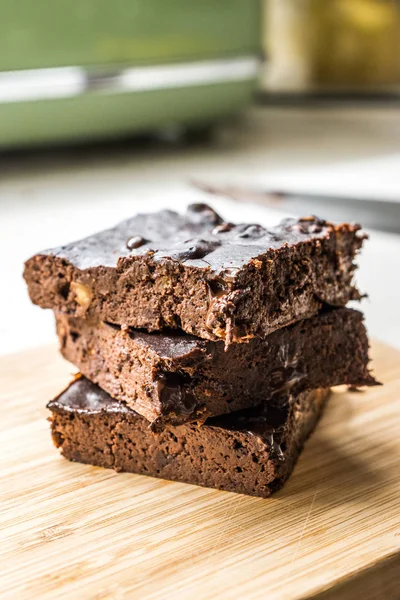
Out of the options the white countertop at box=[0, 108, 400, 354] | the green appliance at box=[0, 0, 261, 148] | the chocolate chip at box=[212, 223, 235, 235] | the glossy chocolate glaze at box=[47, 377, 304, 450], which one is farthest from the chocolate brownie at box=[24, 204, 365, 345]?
the green appliance at box=[0, 0, 261, 148]

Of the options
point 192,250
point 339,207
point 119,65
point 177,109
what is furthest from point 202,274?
point 177,109

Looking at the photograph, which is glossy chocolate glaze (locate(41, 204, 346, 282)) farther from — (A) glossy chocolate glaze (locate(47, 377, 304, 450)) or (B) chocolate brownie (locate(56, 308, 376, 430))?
(A) glossy chocolate glaze (locate(47, 377, 304, 450))

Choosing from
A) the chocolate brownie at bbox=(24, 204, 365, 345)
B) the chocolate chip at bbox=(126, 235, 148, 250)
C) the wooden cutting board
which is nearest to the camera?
the wooden cutting board

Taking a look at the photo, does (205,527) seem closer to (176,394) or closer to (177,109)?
(176,394)

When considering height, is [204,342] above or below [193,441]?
above

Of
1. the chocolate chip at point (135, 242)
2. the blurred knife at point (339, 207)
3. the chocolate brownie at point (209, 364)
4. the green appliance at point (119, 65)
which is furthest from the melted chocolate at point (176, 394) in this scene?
the green appliance at point (119, 65)

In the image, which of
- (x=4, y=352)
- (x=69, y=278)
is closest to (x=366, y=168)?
(x=4, y=352)

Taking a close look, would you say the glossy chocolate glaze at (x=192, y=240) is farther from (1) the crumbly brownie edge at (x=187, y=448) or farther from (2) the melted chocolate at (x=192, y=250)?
(1) the crumbly brownie edge at (x=187, y=448)
